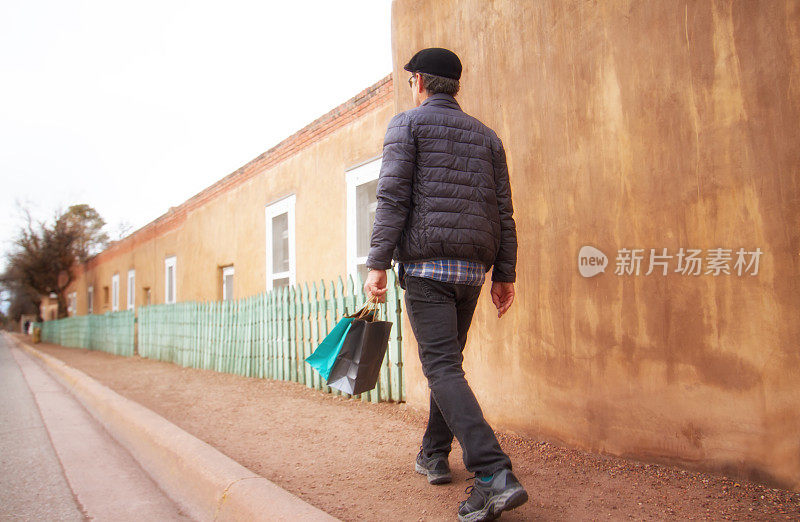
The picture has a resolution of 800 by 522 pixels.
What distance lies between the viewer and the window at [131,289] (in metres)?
19.1

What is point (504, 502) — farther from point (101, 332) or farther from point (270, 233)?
point (101, 332)

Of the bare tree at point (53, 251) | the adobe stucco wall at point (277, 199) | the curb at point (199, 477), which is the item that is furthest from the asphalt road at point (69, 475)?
the bare tree at point (53, 251)

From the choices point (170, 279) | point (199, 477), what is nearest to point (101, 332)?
point (170, 279)

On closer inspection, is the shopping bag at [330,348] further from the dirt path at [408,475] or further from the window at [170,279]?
the window at [170,279]

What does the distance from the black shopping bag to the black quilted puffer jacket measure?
34 centimetres

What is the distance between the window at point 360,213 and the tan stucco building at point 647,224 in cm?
276

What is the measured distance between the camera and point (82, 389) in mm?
7824

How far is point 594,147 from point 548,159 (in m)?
0.31

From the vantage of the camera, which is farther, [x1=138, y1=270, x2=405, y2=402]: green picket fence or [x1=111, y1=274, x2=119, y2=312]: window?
[x1=111, y1=274, x2=119, y2=312]: window

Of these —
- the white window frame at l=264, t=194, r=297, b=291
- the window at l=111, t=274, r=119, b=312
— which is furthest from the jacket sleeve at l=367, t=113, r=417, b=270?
the window at l=111, t=274, r=119, b=312

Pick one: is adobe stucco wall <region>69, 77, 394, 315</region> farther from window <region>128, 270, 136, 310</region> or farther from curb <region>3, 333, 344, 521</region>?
window <region>128, 270, 136, 310</region>

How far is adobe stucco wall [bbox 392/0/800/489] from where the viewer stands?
2.40m

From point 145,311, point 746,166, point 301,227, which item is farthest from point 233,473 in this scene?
point 145,311

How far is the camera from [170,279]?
1512 cm
